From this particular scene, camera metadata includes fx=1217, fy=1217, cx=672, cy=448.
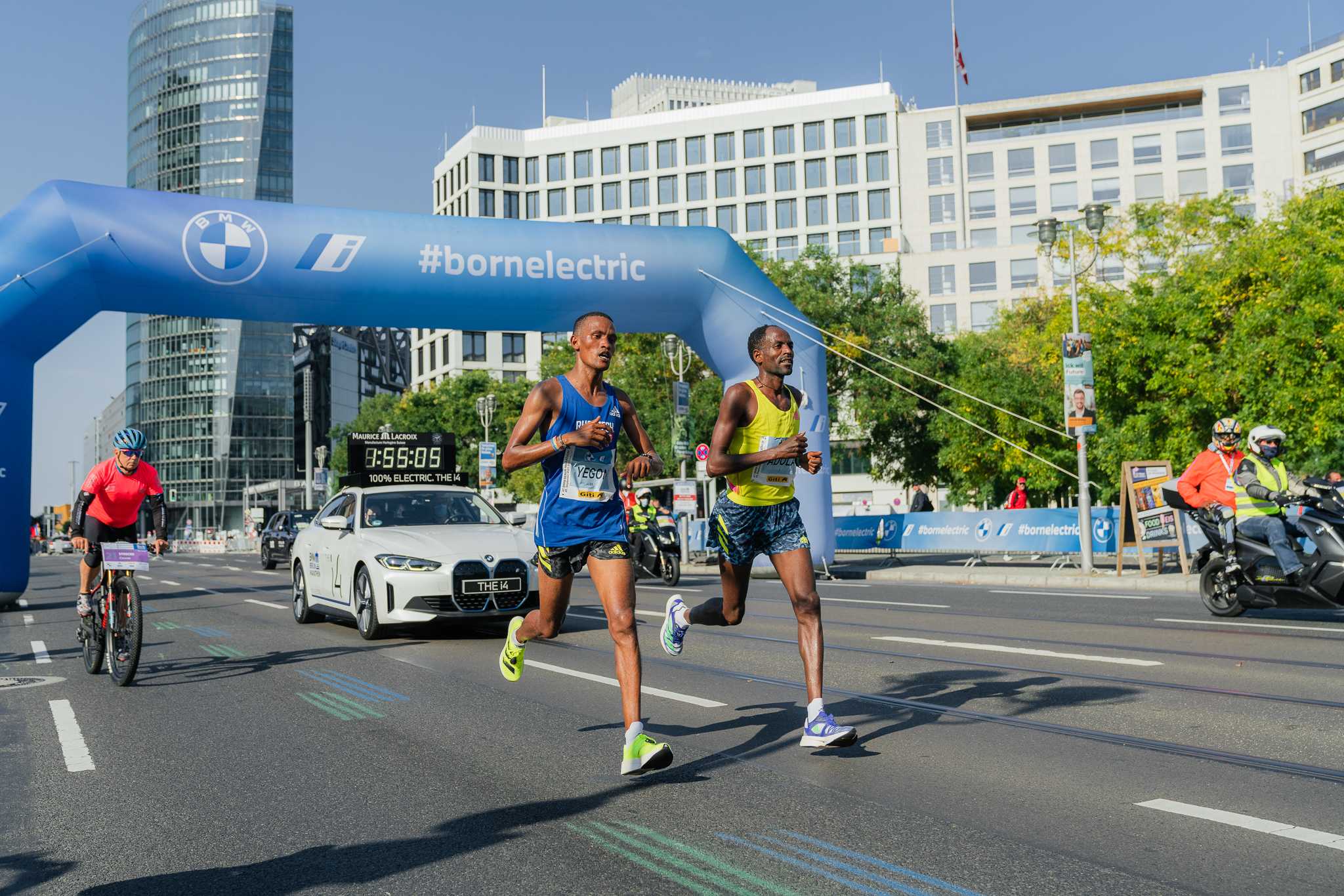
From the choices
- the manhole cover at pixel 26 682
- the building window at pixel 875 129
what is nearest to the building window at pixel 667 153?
the building window at pixel 875 129

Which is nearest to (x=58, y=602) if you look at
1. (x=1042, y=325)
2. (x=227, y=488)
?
(x=1042, y=325)

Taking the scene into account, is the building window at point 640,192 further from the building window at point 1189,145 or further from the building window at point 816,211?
the building window at point 1189,145

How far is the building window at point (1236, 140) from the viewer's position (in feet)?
235

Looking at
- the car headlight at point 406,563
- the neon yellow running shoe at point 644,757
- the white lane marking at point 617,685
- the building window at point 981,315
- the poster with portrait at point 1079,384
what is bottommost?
the white lane marking at point 617,685

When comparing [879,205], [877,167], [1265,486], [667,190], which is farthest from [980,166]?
[1265,486]

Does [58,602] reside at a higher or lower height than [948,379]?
lower

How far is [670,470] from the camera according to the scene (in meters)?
50.3

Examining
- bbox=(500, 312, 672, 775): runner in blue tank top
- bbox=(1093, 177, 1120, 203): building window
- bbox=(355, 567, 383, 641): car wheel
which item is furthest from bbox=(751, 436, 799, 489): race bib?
bbox=(1093, 177, 1120, 203): building window

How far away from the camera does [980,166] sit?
77.6 m

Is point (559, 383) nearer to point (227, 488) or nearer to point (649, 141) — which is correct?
point (649, 141)

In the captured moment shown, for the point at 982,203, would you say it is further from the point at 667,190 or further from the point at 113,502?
the point at 113,502

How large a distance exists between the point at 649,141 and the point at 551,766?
283 feet

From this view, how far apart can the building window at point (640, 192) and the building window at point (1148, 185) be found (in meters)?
33.5

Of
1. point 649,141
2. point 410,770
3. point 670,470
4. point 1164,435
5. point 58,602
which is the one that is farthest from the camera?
point 649,141
